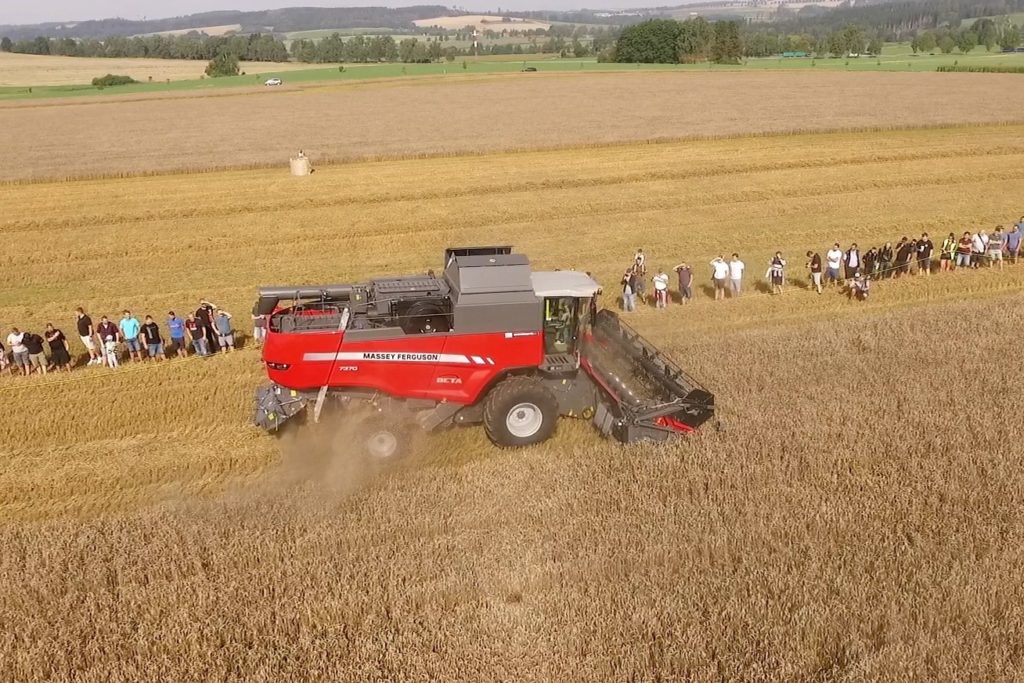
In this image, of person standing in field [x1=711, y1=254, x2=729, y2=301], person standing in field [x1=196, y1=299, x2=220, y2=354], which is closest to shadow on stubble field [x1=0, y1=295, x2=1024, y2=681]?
person standing in field [x1=196, y1=299, x2=220, y2=354]

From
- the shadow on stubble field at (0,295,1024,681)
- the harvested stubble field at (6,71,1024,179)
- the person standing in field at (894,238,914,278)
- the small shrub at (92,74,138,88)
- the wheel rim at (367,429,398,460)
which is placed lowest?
Result: the shadow on stubble field at (0,295,1024,681)

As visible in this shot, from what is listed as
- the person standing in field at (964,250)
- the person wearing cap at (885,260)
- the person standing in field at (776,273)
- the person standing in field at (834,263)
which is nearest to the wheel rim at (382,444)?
the person standing in field at (776,273)

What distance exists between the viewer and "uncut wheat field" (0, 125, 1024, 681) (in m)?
7.48

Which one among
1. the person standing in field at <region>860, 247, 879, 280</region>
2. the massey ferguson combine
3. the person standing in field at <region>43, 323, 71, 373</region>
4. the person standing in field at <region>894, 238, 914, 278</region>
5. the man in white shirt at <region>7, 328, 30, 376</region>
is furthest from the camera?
the person standing in field at <region>894, 238, 914, 278</region>

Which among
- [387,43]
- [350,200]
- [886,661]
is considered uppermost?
[387,43]

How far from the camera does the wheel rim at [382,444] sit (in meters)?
10.8

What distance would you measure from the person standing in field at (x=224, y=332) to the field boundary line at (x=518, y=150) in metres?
20.7

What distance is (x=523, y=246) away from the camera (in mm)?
22719

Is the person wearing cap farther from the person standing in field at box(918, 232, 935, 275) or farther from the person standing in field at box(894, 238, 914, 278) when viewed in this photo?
the person standing in field at box(918, 232, 935, 275)

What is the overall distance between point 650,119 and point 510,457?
39.1m

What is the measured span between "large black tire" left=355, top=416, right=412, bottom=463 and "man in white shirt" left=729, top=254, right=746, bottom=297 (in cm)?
1027

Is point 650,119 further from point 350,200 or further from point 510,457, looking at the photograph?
point 510,457

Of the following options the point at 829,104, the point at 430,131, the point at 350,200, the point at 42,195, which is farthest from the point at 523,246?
the point at 829,104

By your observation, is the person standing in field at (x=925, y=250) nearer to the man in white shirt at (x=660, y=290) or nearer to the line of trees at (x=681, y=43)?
the man in white shirt at (x=660, y=290)
